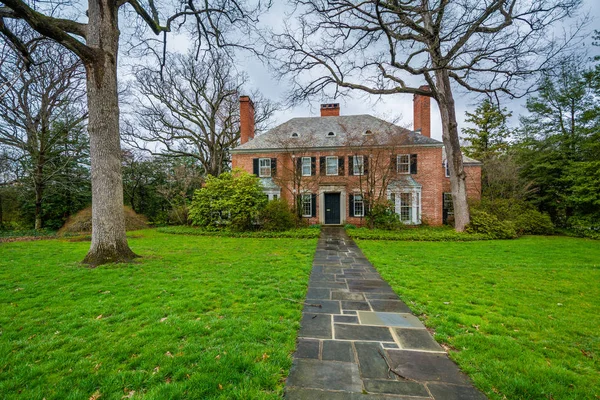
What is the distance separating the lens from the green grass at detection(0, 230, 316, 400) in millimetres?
1976

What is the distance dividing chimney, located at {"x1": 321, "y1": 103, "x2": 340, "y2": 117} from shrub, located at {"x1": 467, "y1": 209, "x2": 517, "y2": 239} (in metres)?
12.2

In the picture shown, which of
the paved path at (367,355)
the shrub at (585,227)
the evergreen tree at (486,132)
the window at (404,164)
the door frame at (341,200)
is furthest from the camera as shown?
the evergreen tree at (486,132)

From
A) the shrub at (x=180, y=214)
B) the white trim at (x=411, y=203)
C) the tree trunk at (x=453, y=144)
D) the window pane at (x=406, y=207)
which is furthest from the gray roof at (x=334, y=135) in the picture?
the shrub at (x=180, y=214)

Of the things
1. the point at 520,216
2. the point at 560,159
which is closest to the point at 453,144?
the point at 520,216

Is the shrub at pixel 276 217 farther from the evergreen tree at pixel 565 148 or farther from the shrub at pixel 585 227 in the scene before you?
the evergreen tree at pixel 565 148

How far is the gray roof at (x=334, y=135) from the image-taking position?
1378 centimetres

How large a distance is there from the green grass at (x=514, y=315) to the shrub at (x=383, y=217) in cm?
636

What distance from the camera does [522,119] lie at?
17266mm

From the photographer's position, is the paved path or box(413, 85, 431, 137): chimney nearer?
the paved path

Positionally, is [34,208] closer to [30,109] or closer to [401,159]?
[30,109]

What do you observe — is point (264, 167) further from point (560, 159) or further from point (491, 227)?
point (560, 159)

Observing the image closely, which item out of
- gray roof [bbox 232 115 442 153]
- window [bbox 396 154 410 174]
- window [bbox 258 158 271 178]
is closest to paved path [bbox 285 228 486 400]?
gray roof [bbox 232 115 442 153]

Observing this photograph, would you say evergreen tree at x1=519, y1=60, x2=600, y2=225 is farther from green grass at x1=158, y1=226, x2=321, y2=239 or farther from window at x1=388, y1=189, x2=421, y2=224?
green grass at x1=158, y1=226, x2=321, y2=239

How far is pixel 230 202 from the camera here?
43.0ft
